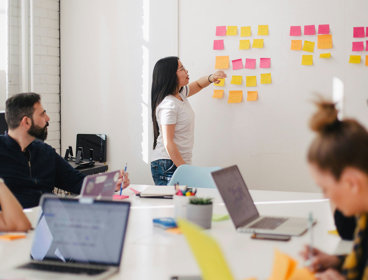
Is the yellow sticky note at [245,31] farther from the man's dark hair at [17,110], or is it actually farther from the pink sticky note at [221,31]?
the man's dark hair at [17,110]

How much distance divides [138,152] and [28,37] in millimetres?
1356

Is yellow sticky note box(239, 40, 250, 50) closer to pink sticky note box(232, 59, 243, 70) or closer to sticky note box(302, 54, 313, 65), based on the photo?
pink sticky note box(232, 59, 243, 70)

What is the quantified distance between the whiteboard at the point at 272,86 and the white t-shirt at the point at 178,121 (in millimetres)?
568

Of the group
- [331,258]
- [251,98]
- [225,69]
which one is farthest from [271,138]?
[331,258]

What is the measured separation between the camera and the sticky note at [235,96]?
4.25 meters

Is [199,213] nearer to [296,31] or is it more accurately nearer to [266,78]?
[266,78]

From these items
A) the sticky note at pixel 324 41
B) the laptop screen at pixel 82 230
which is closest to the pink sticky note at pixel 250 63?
the sticky note at pixel 324 41

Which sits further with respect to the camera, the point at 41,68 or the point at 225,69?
the point at 41,68

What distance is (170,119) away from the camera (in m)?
3.68

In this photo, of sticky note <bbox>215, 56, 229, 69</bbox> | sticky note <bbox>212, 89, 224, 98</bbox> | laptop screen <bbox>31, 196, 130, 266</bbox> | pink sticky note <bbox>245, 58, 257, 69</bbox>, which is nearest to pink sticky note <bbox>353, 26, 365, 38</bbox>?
pink sticky note <bbox>245, 58, 257, 69</bbox>

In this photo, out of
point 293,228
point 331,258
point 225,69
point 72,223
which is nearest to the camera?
point 331,258

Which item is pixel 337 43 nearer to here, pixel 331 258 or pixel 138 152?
pixel 138 152

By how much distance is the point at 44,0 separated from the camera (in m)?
4.61

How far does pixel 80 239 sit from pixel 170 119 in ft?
7.16
